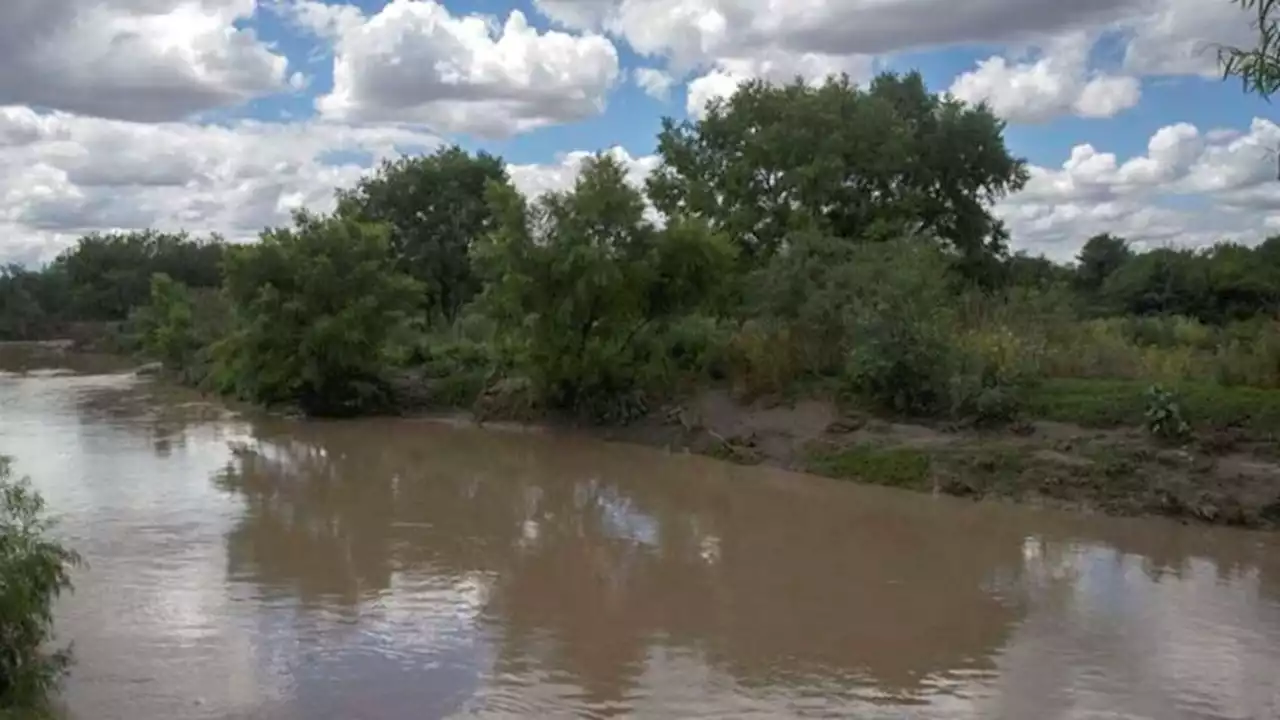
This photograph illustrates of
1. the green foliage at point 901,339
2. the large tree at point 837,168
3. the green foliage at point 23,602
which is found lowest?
the green foliage at point 23,602

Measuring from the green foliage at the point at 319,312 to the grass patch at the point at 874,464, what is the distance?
12.3 metres

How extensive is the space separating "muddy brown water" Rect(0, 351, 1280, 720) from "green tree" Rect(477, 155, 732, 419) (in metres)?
4.72

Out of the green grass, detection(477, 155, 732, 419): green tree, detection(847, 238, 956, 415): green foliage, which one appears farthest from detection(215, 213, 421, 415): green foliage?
the green grass

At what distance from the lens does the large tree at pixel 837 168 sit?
94.5 ft

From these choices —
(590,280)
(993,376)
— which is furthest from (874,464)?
(590,280)

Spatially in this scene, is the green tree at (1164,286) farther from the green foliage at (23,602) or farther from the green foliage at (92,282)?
the green foliage at (92,282)

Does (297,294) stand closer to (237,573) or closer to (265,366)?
(265,366)

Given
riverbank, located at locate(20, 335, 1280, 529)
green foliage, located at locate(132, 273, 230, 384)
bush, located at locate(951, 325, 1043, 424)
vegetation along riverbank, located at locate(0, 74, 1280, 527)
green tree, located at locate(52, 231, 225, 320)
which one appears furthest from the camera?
green tree, located at locate(52, 231, 225, 320)

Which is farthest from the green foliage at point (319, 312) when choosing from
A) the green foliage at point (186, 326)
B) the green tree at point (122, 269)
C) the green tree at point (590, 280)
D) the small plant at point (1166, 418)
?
the green tree at point (122, 269)

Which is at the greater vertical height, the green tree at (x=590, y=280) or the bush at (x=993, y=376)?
the green tree at (x=590, y=280)

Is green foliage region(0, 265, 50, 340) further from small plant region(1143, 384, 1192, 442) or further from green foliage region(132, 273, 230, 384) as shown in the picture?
small plant region(1143, 384, 1192, 442)

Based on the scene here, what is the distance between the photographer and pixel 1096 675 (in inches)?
348

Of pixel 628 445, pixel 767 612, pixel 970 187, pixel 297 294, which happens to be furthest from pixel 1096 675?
pixel 970 187

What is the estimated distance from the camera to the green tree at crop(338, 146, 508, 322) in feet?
132
